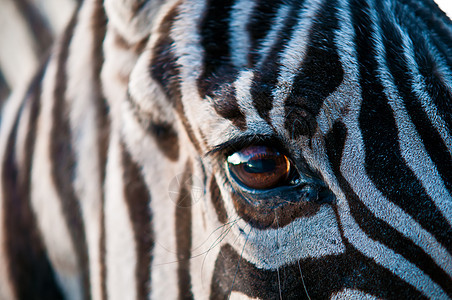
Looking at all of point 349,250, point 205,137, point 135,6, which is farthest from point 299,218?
point 135,6

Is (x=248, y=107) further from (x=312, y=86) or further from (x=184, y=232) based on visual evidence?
(x=184, y=232)

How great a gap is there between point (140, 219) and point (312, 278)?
669 millimetres

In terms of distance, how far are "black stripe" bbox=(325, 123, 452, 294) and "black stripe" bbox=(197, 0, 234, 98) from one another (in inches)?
15.2

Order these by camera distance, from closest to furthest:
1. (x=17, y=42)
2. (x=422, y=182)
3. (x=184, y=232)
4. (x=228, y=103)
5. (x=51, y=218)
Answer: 1. (x=422, y=182)
2. (x=228, y=103)
3. (x=184, y=232)
4. (x=51, y=218)
5. (x=17, y=42)

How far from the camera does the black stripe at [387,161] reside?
3.28ft

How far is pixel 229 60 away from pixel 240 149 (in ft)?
0.92

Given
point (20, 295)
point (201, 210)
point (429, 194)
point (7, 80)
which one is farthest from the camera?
point (7, 80)

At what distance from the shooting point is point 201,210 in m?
1.29

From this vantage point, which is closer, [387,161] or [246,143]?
[387,161]

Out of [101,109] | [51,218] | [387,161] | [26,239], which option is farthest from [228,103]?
[26,239]

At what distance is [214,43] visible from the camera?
119 cm

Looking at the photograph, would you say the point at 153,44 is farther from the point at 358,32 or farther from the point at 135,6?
the point at 358,32

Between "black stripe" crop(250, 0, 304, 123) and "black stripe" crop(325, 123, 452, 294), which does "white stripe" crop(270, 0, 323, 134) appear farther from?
"black stripe" crop(325, 123, 452, 294)

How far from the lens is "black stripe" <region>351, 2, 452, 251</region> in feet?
3.28
